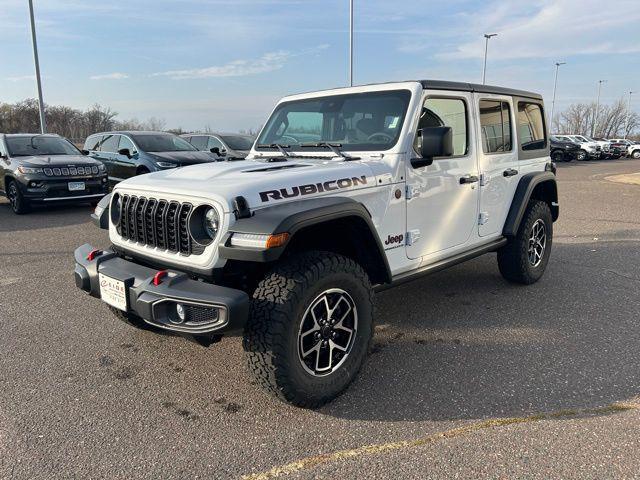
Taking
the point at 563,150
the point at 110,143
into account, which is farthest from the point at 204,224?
the point at 563,150

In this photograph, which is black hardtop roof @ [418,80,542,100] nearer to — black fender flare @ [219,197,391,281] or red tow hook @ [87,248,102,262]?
black fender flare @ [219,197,391,281]

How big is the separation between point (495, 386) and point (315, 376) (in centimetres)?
117

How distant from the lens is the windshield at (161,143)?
11.1 m

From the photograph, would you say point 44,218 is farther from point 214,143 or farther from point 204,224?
point 204,224

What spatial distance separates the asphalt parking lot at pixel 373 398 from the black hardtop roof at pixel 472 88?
1.93 meters

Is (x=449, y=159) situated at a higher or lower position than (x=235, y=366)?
higher

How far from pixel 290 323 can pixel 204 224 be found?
771 millimetres

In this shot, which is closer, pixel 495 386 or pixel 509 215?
pixel 495 386

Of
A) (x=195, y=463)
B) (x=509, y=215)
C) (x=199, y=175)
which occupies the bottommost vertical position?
(x=195, y=463)

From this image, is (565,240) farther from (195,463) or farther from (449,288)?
(195,463)

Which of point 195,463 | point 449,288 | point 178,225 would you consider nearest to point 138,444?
point 195,463

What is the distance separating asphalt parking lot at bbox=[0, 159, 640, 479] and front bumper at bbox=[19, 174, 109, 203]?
5.35 meters

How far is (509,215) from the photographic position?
15.8 feet

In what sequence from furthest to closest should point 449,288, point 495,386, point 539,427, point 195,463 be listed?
point 449,288, point 495,386, point 539,427, point 195,463
